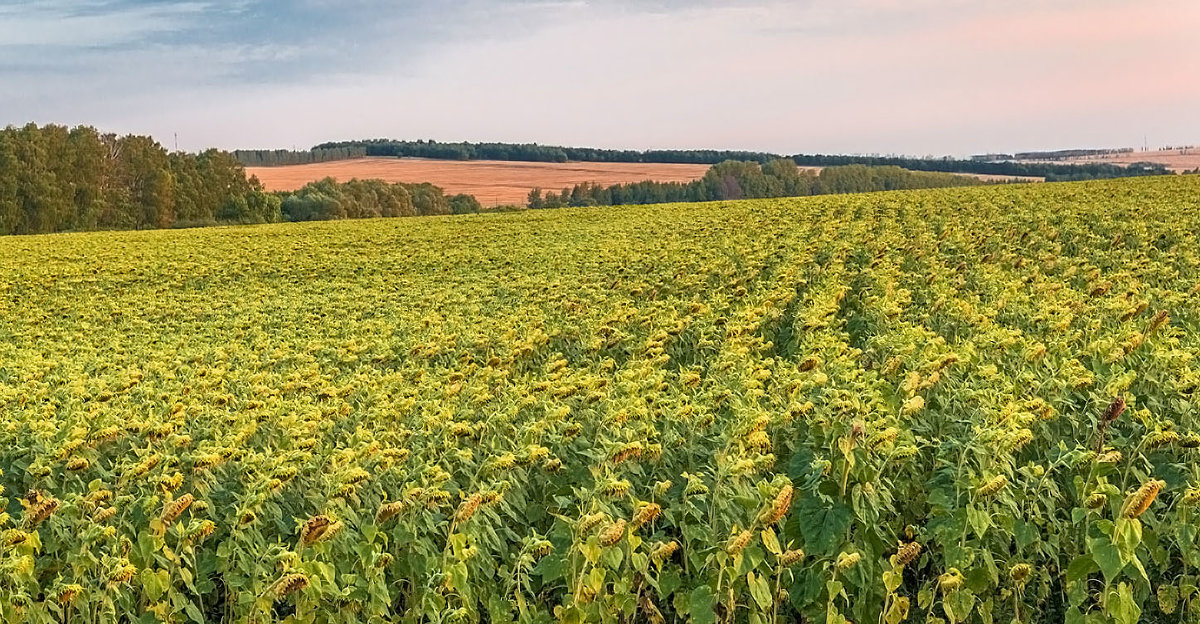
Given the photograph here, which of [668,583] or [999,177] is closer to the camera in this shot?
[668,583]

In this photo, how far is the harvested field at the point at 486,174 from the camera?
9094cm

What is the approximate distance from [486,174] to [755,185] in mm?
36438

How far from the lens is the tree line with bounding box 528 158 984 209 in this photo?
3024 inches

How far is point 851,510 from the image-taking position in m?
4.39

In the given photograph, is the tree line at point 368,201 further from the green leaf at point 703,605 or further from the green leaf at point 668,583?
the green leaf at point 703,605

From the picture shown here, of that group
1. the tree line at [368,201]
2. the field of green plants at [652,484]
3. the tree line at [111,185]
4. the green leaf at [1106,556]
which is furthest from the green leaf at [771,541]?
the tree line at [111,185]

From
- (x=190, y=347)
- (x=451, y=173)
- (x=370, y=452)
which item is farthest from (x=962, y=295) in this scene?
(x=451, y=173)

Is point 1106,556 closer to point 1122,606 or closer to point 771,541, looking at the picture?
point 1122,606

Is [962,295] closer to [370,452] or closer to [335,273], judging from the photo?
[370,452]

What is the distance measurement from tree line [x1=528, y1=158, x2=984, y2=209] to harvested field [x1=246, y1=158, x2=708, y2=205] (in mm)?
4371

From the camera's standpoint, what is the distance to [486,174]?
104m

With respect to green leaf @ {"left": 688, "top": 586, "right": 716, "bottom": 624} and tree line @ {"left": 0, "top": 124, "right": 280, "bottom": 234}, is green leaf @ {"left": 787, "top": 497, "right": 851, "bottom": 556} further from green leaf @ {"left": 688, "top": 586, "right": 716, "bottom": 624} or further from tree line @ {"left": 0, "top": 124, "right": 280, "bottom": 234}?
tree line @ {"left": 0, "top": 124, "right": 280, "bottom": 234}

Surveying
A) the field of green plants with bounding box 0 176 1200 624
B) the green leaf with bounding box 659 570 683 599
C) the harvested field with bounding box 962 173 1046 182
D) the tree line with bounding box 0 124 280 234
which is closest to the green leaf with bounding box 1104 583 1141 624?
the field of green plants with bounding box 0 176 1200 624

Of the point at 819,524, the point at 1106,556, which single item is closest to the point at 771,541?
the point at 819,524
